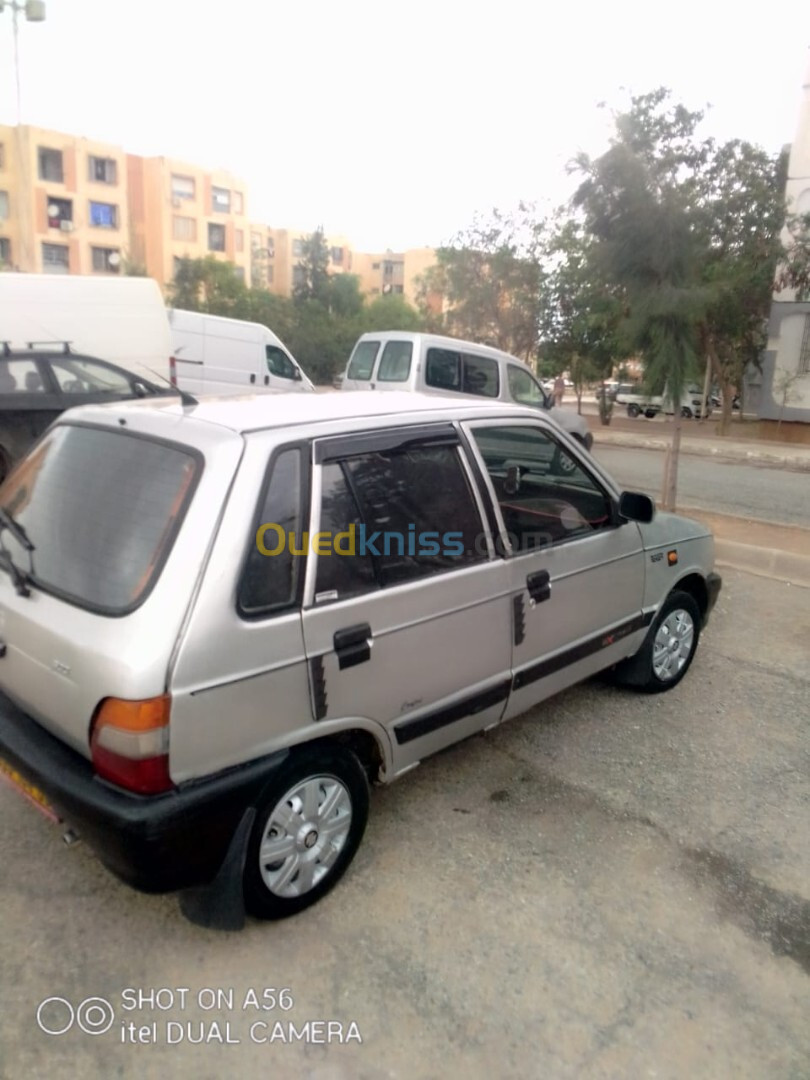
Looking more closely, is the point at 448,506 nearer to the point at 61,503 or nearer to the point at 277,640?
the point at 277,640

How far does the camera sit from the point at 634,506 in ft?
12.8

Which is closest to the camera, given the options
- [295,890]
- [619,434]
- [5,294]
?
[295,890]

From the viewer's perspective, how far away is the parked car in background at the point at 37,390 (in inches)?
334

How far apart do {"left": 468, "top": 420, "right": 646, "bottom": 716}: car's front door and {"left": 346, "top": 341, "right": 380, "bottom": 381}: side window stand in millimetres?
7968

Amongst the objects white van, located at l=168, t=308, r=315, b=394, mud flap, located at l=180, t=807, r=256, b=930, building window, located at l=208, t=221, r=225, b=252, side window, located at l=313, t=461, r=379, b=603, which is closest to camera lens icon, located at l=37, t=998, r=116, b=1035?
mud flap, located at l=180, t=807, r=256, b=930

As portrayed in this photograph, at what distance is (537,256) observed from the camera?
25297 millimetres

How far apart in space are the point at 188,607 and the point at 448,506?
121 cm

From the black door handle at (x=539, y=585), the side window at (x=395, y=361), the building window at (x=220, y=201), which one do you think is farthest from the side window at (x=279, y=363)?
the building window at (x=220, y=201)

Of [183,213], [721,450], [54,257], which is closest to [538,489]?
[721,450]

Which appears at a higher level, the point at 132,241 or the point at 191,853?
the point at 132,241

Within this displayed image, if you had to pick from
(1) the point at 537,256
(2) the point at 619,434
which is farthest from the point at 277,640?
(1) the point at 537,256

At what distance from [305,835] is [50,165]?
55.7 metres

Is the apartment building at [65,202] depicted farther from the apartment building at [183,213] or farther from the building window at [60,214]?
the apartment building at [183,213]

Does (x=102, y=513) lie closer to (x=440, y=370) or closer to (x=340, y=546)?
(x=340, y=546)
